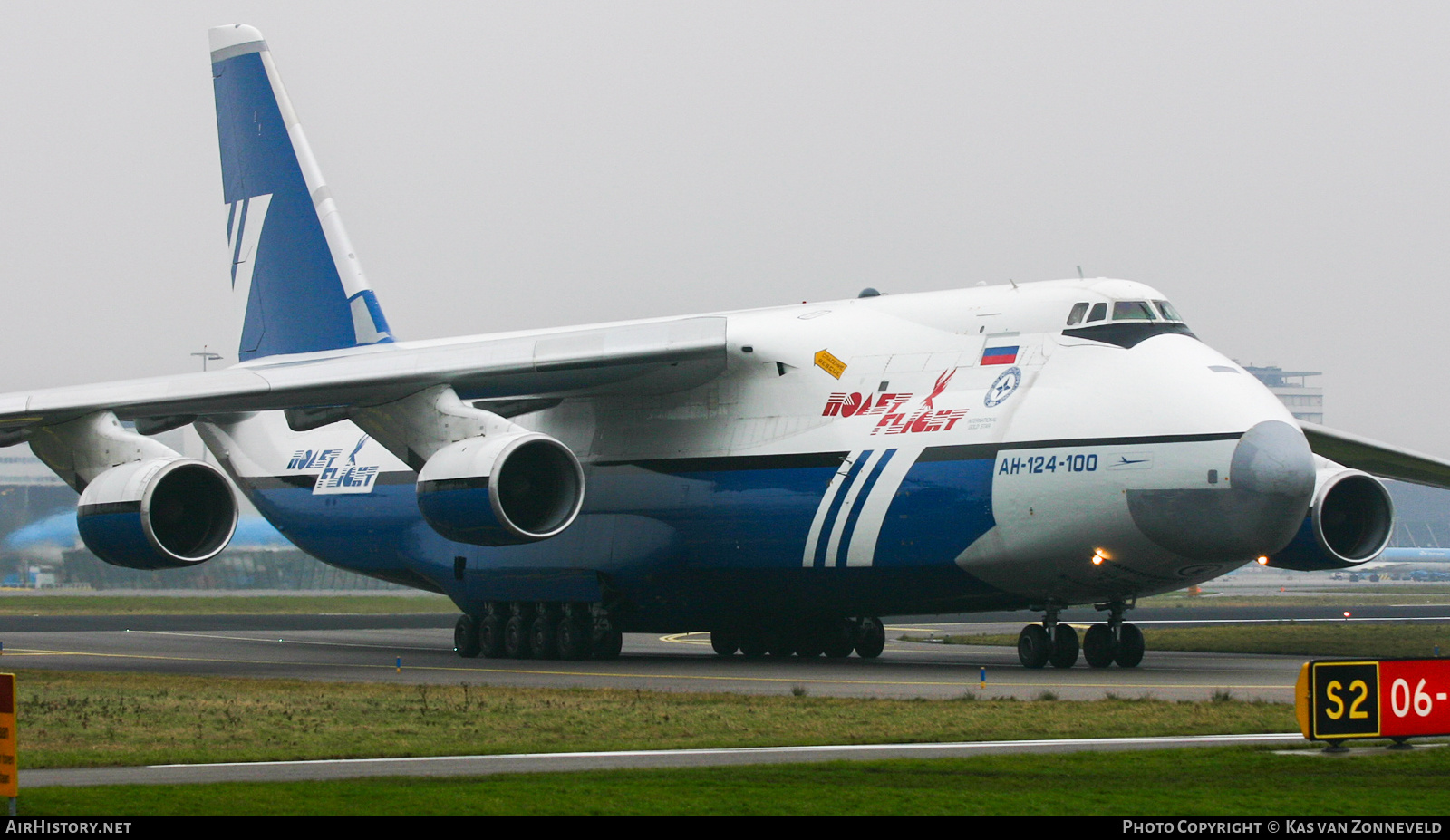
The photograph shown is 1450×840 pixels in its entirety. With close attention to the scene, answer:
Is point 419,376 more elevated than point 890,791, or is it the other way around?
point 419,376

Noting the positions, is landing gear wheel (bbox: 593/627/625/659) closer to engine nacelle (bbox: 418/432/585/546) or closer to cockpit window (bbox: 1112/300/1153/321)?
engine nacelle (bbox: 418/432/585/546)

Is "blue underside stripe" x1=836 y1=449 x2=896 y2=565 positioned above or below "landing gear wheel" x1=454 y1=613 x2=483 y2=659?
above

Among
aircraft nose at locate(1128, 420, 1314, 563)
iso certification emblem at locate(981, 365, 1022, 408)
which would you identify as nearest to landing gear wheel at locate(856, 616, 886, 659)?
iso certification emblem at locate(981, 365, 1022, 408)

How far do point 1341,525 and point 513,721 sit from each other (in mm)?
13586

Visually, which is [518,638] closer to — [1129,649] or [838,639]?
[838,639]

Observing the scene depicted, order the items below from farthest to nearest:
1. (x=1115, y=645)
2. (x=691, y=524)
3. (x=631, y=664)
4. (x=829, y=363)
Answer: (x=631, y=664)
(x=691, y=524)
(x=829, y=363)
(x=1115, y=645)

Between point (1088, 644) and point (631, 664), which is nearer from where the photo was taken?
point (1088, 644)

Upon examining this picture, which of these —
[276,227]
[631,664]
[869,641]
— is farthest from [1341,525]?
[276,227]

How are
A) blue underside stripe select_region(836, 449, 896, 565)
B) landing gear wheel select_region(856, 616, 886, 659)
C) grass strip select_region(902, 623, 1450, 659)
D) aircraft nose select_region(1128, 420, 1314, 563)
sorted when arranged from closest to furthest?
aircraft nose select_region(1128, 420, 1314, 563)
blue underside stripe select_region(836, 449, 896, 565)
grass strip select_region(902, 623, 1450, 659)
landing gear wheel select_region(856, 616, 886, 659)

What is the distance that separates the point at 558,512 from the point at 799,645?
16.7 feet

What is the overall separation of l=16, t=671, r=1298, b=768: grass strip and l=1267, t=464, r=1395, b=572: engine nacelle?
769 cm

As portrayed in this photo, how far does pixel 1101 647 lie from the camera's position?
2230cm

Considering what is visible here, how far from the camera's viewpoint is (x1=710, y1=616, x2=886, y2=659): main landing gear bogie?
25281mm

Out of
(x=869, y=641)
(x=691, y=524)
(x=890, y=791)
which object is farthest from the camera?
(x=869, y=641)
